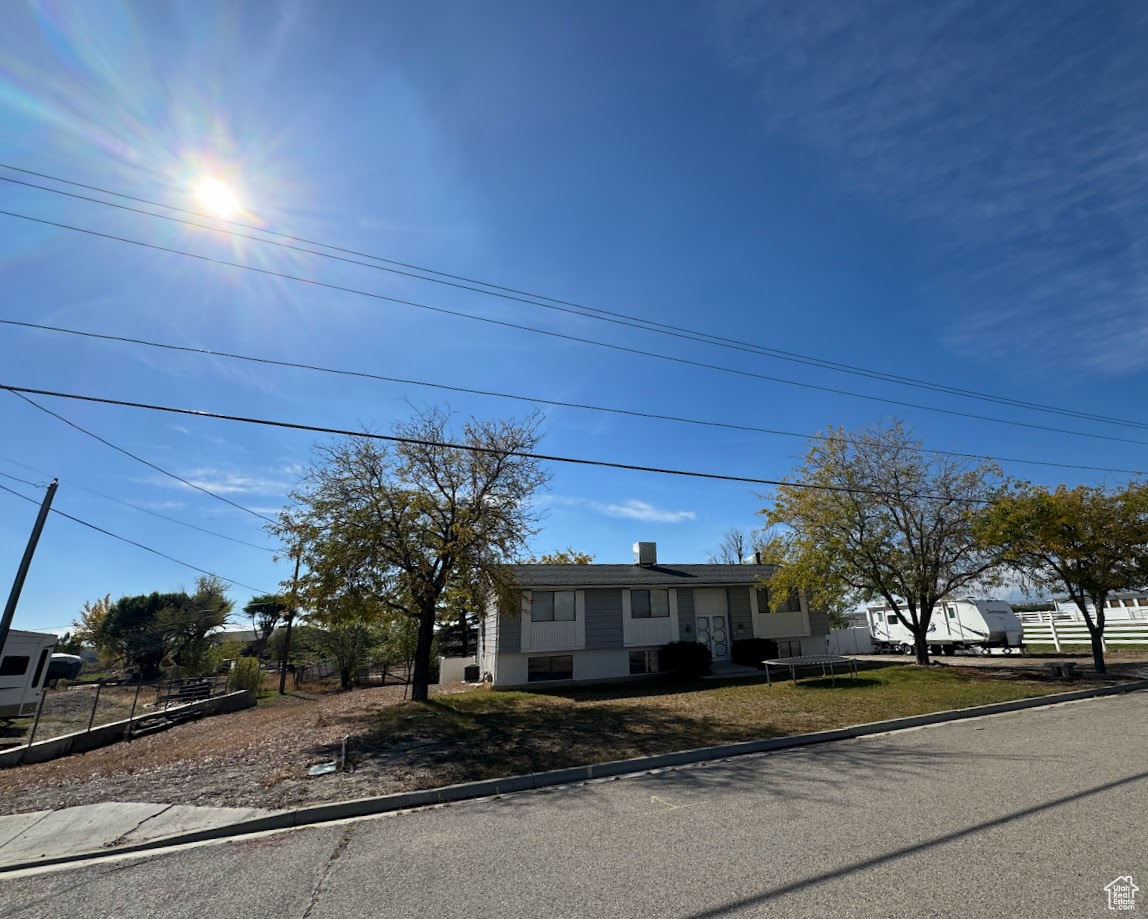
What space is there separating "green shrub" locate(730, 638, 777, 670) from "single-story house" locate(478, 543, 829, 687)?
40 cm

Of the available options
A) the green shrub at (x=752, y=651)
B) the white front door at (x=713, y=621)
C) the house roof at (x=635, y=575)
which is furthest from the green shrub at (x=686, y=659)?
the house roof at (x=635, y=575)

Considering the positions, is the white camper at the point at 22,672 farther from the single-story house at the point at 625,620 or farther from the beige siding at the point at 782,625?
the beige siding at the point at 782,625

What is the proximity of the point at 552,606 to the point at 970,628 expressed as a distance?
2390cm

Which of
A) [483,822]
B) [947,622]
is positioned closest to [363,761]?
[483,822]

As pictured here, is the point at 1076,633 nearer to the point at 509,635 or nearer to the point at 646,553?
the point at 646,553

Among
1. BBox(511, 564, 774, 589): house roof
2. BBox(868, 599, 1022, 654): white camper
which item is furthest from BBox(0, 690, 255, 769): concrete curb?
BBox(868, 599, 1022, 654): white camper

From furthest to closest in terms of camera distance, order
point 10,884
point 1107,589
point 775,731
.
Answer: point 1107,589 < point 775,731 < point 10,884

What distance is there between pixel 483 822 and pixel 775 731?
725 cm

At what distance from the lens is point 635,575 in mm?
26094

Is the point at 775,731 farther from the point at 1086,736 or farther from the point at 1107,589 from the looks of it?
the point at 1107,589

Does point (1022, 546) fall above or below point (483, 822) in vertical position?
above

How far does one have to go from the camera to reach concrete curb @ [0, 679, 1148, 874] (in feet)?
21.3

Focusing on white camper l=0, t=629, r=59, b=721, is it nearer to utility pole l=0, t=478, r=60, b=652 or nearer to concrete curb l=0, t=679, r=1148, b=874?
utility pole l=0, t=478, r=60, b=652

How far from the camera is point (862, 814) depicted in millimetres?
6023
